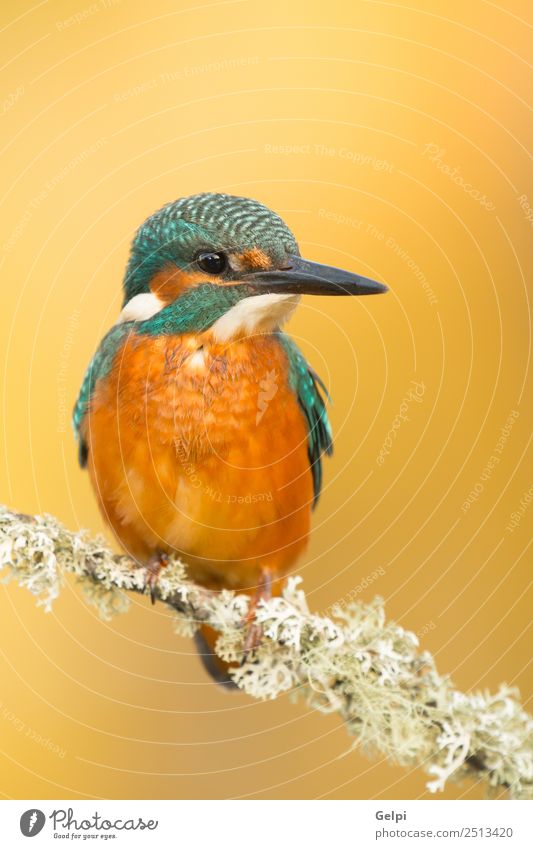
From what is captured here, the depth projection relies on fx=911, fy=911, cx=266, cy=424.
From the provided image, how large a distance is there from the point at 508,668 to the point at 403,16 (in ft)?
7.46

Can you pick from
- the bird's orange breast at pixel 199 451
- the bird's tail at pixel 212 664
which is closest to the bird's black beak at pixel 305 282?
the bird's orange breast at pixel 199 451

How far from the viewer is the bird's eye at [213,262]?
2.32 metres

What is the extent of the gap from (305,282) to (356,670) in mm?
958

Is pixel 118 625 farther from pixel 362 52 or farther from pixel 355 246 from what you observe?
pixel 362 52

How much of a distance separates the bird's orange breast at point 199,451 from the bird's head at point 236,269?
10 centimetres

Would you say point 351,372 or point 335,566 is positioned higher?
point 351,372

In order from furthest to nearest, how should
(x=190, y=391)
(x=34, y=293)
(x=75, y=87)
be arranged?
(x=75, y=87) → (x=34, y=293) → (x=190, y=391)

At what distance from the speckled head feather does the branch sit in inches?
32.3

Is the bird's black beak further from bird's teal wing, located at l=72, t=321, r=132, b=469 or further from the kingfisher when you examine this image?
bird's teal wing, located at l=72, t=321, r=132, b=469

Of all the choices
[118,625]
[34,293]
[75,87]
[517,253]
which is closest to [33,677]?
[118,625]

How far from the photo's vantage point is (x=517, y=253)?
3.34 m

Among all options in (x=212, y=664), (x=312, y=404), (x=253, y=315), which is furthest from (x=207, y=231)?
(x=212, y=664)

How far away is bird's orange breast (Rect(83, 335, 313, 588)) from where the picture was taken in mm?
2332
